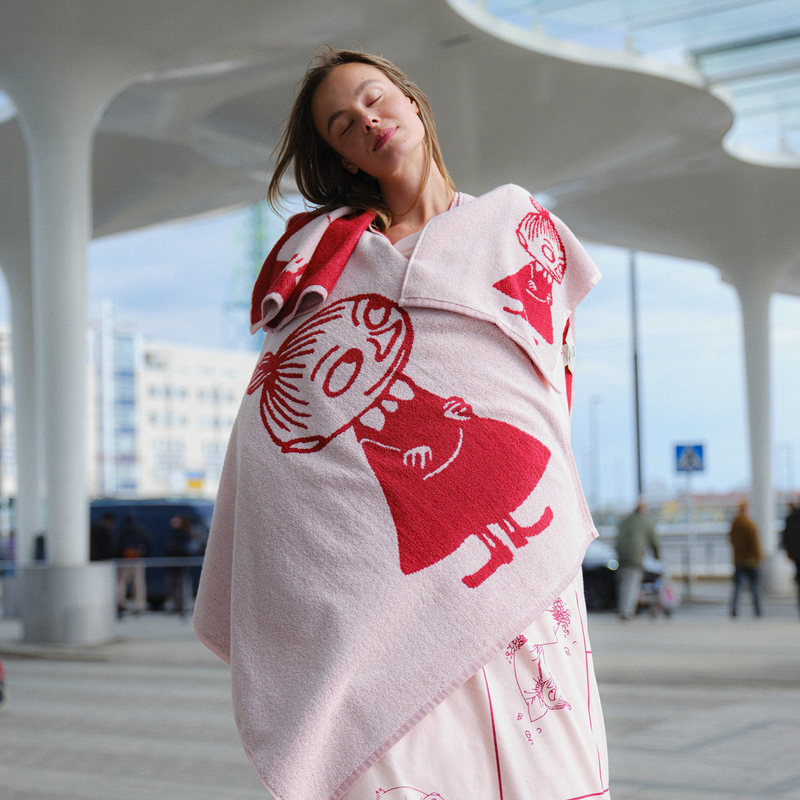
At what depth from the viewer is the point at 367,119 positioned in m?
1.72

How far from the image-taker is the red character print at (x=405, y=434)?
1454mm

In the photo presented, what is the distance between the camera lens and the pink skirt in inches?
55.2

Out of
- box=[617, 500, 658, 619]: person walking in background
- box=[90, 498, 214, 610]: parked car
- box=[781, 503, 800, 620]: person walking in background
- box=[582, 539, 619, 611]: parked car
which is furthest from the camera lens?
box=[90, 498, 214, 610]: parked car

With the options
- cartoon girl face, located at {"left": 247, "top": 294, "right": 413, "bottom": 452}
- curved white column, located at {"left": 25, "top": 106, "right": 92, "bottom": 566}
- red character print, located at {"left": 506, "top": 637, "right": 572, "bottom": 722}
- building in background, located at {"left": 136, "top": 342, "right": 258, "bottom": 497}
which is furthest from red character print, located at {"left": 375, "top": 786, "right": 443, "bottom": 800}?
building in background, located at {"left": 136, "top": 342, "right": 258, "bottom": 497}

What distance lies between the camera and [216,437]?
8512 cm

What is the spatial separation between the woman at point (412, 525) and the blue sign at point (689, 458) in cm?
1679

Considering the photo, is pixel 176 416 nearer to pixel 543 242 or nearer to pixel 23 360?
pixel 23 360

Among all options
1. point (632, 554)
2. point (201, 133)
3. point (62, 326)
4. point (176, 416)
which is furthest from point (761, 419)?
point (176, 416)

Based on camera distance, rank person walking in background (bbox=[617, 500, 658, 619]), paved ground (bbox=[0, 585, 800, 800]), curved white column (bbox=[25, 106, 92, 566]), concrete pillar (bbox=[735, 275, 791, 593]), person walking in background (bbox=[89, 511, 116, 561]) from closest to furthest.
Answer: paved ground (bbox=[0, 585, 800, 800]) → curved white column (bbox=[25, 106, 92, 566]) → person walking in background (bbox=[617, 500, 658, 619]) → person walking in background (bbox=[89, 511, 116, 561]) → concrete pillar (bbox=[735, 275, 791, 593])

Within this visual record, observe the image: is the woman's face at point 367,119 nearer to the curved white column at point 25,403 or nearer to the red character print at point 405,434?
the red character print at point 405,434

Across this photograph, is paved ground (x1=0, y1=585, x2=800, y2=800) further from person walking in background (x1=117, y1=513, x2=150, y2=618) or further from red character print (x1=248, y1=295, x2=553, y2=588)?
red character print (x1=248, y1=295, x2=553, y2=588)

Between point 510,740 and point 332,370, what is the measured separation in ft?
1.83

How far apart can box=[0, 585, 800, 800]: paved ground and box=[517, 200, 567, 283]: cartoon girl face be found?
12.1ft

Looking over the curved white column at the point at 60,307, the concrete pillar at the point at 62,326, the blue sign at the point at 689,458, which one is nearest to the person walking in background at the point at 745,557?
the blue sign at the point at 689,458
